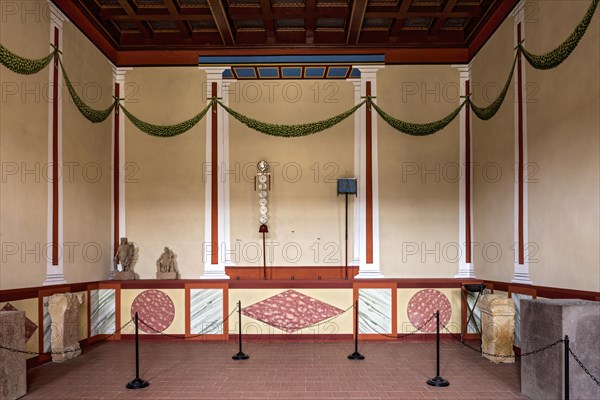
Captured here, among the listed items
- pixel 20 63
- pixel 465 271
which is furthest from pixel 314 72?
pixel 20 63

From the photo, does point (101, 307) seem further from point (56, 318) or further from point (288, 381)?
point (288, 381)

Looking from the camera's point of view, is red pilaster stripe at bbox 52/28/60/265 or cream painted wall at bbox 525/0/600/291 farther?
red pilaster stripe at bbox 52/28/60/265

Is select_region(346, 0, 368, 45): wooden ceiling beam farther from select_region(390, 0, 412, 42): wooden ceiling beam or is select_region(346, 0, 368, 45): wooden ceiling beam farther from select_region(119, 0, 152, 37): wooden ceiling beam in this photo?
select_region(119, 0, 152, 37): wooden ceiling beam

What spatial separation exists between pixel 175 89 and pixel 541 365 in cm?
767

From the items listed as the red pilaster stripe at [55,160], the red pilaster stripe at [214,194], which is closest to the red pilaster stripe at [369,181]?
the red pilaster stripe at [214,194]

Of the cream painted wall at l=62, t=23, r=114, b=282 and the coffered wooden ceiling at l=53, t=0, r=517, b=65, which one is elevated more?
the coffered wooden ceiling at l=53, t=0, r=517, b=65

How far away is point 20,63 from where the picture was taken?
5730 mm

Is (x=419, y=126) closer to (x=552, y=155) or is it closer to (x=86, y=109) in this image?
(x=552, y=155)

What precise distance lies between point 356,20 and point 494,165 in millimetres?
3519

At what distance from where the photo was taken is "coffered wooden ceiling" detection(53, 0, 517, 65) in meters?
7.52

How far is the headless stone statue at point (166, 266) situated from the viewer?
328 inches

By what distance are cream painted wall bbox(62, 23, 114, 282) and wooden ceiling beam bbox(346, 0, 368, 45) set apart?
4707 mm

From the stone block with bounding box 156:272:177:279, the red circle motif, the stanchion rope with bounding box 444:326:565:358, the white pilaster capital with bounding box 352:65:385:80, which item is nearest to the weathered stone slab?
the stanchion rope with bounding box 444:326:565:358

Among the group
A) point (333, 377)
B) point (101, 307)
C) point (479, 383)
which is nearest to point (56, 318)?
point (101, 307)
